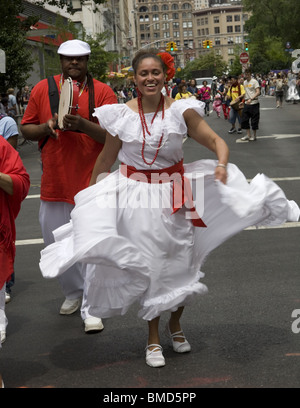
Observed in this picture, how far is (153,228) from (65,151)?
4.40 feet

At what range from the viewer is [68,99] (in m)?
5.45

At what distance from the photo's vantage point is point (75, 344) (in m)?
5.45

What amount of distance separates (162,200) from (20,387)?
4.65 feet

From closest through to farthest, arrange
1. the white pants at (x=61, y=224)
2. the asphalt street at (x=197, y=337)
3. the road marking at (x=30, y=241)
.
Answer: the asphalt street at (x=197, y=337) < the white pants at (x=61, y=224) < the road marking at (x=30, y=241)

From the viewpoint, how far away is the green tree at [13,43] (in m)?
24.9

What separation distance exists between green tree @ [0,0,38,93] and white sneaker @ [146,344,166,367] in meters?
20.8

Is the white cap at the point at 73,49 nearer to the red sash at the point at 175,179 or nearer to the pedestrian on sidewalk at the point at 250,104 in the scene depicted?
the red sash at the point at 175,179

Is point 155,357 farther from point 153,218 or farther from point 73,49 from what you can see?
point 73,49

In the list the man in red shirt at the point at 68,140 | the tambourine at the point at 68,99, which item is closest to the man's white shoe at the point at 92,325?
the man in red shirt at the point at 68,140

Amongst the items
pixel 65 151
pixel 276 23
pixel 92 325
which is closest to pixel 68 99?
pixel 65 151

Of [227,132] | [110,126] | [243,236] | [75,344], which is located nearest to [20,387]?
[75,344]

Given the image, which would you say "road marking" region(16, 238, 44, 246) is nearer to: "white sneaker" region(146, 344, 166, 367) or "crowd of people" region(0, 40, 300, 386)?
"crowd of people" region(0, 40, 300, 386)
